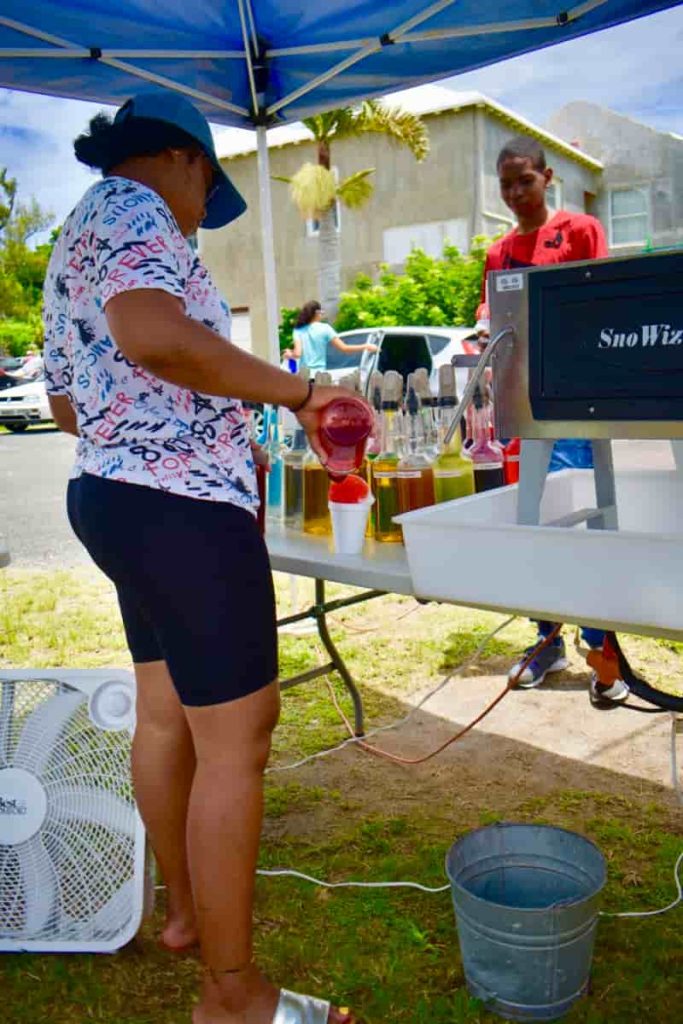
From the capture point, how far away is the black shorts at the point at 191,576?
4.40ft

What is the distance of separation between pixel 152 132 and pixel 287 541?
86 centimetres

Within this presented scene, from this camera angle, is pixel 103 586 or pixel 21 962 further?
pixel 103 586

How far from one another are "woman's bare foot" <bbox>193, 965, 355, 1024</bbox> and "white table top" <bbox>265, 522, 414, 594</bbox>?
65cm

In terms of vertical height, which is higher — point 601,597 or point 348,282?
point 348,282

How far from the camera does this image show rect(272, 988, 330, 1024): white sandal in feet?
5.01

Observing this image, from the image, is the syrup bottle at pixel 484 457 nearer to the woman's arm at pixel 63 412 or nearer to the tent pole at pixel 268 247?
the woman's arm at pixel 63 412

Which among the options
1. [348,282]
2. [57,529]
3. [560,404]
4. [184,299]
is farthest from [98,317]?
[348,282]

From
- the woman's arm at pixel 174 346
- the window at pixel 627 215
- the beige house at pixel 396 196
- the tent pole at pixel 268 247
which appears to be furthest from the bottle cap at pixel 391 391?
the window at pixel 627 215

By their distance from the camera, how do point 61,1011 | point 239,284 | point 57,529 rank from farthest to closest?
point 239,284, point 57,529, point 61,1011

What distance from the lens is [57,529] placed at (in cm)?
673

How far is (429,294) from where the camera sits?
14.8 m

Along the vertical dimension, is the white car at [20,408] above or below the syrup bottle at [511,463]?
below

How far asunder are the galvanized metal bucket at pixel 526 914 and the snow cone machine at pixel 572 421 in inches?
21.8

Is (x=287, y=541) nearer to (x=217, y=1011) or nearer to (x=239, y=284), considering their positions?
(x=217, y=1011)
